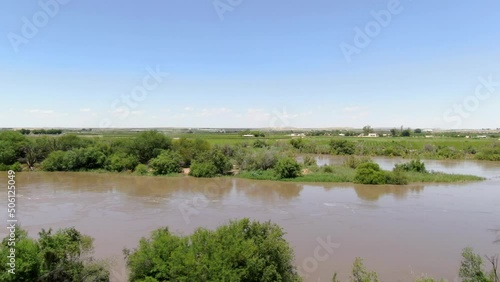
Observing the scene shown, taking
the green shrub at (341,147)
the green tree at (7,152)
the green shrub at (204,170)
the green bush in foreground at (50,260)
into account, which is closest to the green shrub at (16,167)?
the green tree at (7,152)

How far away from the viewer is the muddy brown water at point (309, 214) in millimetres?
14852

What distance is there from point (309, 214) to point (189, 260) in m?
13.9

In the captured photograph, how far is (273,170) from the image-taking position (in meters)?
35.3

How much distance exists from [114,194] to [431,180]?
28.6 meters

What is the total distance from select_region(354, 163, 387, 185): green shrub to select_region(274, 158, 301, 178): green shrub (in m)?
5.69

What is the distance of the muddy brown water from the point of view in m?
14.9

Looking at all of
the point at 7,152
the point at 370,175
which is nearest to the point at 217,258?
the point at 370,175

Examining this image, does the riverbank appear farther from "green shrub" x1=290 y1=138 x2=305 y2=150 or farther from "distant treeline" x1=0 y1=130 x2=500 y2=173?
"green shrub" x1=290 y1=138 x2=305 y2=150

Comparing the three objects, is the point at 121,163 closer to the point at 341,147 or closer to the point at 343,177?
the point at 343,177

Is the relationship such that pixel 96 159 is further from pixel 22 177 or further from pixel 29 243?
pixel 29 243

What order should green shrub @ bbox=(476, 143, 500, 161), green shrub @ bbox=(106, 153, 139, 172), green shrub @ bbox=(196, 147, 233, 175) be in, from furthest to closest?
green shrub @ bbox=(476, 143, 500, 161) → green shrub @ bbox=(106, 153, 139, 172) → green shrub @ bbox=(196, 147, 233, 175)

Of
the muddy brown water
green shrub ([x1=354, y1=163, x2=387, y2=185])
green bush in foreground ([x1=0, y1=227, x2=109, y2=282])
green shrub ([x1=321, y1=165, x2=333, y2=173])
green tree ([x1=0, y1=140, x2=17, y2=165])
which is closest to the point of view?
green bush in foreground ([x1=0, y1=227, x2=109, y2=282])

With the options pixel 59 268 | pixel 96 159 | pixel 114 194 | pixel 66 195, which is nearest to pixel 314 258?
pixel 59 268

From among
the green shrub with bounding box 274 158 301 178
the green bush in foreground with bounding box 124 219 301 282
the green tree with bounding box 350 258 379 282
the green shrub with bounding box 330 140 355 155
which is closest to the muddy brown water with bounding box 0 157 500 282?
the green shrub with bounding box 274 158 301 178
